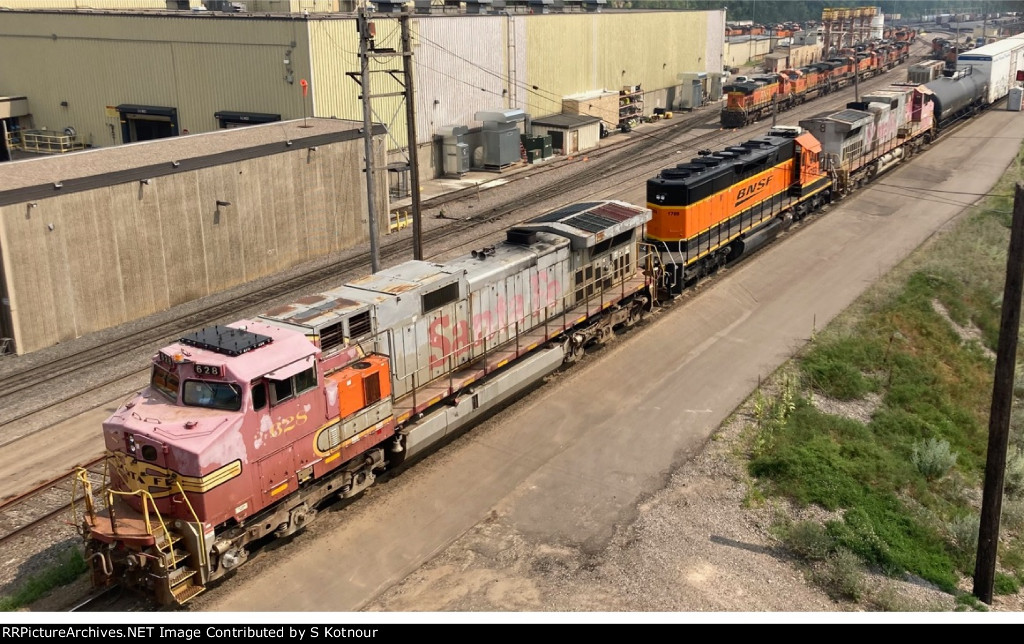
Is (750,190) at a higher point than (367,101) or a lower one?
Answer: lower

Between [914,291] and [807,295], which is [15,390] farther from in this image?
[914,291]

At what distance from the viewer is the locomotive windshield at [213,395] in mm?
14078

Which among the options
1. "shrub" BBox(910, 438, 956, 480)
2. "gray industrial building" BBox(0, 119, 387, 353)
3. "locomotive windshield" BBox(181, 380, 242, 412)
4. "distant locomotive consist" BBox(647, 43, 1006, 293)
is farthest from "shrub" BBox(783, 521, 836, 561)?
"gray industrial building" BBox(0, 119, 387, 353)

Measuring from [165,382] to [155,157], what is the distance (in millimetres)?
19423

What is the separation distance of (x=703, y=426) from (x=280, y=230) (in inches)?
801

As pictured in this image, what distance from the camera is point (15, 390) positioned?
23641 mm

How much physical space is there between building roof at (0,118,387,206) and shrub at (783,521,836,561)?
22946mm

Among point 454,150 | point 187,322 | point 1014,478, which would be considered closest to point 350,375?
point 187,322

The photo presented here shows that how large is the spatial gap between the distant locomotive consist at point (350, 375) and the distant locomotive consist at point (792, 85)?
38.0 metres

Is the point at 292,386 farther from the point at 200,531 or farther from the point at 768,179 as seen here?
the point at 768,179

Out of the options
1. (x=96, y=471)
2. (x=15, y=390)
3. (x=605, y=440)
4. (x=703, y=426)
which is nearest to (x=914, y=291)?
(x=703, y=426)

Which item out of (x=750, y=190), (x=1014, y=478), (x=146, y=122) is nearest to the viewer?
(x=1014, y=478)

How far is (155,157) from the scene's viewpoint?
31484 millimetres

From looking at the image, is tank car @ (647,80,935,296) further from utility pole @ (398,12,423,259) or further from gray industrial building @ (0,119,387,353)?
gray industrial building @ (0,119,387,353)
